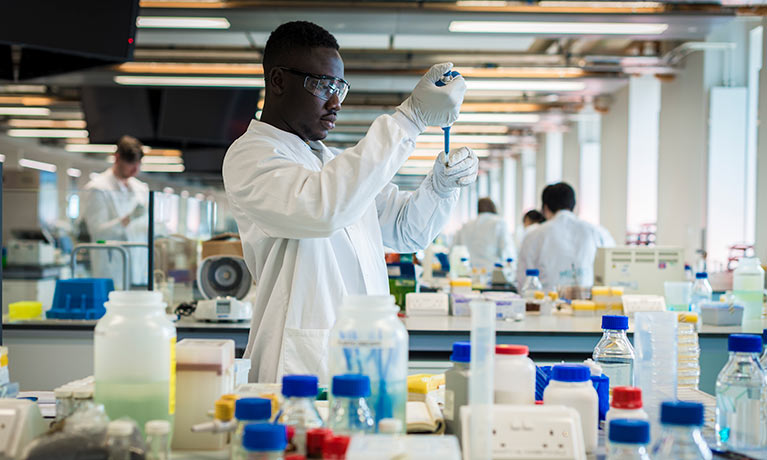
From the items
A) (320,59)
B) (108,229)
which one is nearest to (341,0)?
(108,229)

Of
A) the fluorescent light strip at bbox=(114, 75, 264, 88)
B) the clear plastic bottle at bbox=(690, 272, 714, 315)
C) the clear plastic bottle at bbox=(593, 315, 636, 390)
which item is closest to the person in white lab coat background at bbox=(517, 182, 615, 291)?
the clear plastic bottle at bbox=(690, 272, 714, 315)

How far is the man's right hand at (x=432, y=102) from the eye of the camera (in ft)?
6.11

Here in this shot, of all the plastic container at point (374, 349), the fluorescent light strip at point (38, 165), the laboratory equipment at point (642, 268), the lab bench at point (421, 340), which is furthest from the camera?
the fluorescent light strip at point (38, 165)

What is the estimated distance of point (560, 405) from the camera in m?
1.37

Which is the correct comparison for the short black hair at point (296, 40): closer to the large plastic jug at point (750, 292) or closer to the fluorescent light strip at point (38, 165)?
the large plastic jug at point (750, 292)

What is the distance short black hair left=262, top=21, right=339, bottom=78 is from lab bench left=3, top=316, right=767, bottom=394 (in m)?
1.53

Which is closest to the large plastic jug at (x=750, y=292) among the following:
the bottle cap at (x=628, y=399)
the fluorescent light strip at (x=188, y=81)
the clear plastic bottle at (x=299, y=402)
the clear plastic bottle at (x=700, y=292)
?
the clear plastic bottle at (x=700, y=292)

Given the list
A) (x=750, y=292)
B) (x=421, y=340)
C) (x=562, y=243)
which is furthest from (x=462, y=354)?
(x=562, y=243)

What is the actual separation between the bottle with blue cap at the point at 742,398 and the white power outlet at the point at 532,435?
41 cm

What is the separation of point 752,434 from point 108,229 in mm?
4484

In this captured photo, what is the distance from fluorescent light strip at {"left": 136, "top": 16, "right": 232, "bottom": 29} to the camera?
613 centimetres

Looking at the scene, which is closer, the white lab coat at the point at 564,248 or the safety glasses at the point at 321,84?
the safety glasses at the point at 321,84

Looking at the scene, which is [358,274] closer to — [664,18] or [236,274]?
[236,274]

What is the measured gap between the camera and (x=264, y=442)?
1.09 m
